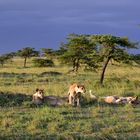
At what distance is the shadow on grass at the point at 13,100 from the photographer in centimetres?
1488

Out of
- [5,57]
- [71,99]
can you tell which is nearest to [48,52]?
[5,57]

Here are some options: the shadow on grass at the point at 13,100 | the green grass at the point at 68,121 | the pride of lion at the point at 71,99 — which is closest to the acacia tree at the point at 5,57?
the shadow on grass at the point at 13,100

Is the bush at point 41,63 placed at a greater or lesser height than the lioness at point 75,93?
greater

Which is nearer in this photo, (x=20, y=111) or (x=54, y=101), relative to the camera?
(x=20, y=111)

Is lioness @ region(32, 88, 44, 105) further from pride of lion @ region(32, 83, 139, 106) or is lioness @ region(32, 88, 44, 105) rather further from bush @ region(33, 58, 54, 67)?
bush @ region(33, 58, 54, 67)

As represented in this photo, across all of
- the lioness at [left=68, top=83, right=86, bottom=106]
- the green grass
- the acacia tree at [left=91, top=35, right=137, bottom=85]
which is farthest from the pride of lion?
the acacia tree at [left=91, top=35, right=137, bottom=85]

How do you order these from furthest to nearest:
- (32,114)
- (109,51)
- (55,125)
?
1. (109,51)
2. (32,114)
3. (55,125)

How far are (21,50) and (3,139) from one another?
192ft

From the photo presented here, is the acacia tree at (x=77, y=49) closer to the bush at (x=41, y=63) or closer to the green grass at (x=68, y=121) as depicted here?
the bush at (x=41, y=63)

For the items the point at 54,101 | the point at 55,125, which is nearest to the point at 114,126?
the point at 55,125

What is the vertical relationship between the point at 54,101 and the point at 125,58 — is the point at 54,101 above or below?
below

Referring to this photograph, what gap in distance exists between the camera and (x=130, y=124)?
451 inches

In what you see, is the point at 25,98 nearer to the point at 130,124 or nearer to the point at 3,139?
the point at 130,124

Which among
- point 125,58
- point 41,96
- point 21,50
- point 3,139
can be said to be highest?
point 21,50
